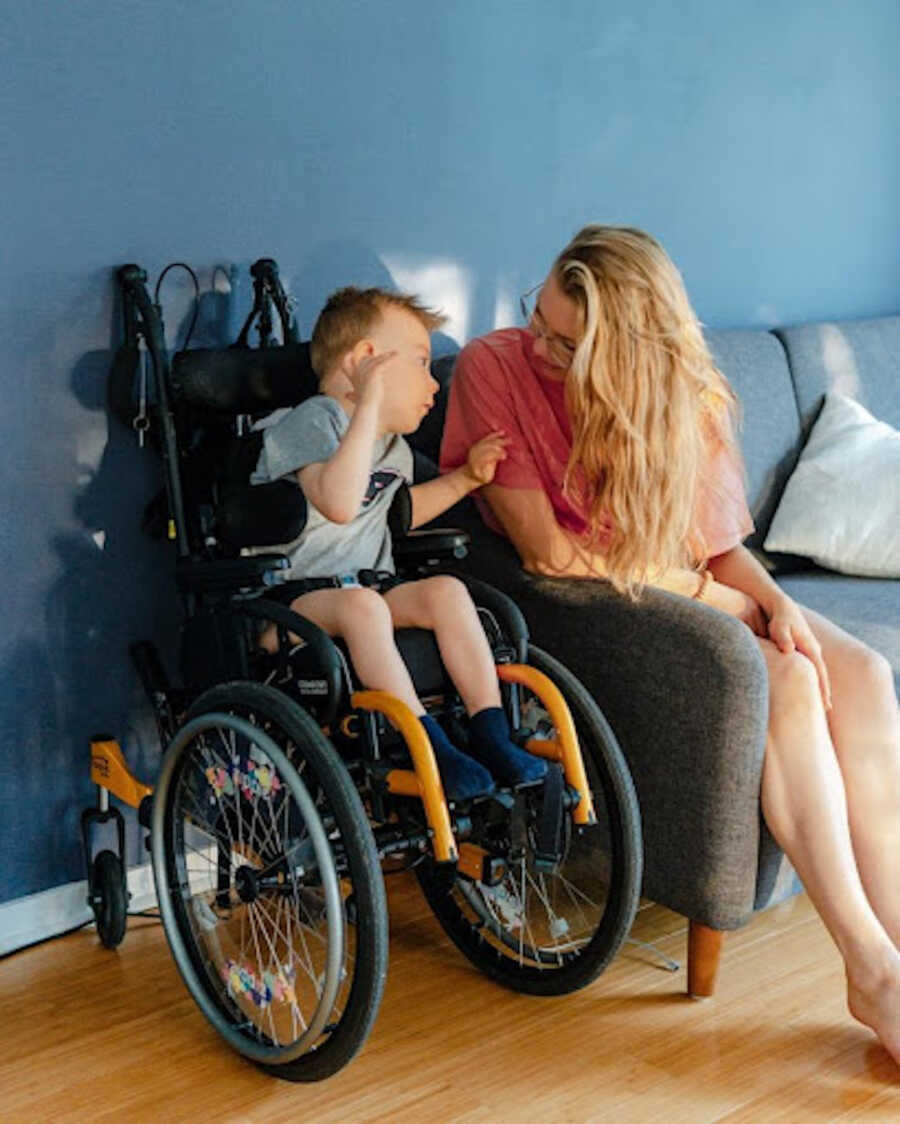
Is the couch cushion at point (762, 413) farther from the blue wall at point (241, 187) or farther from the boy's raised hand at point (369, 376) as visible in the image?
the boy's raised hand at point (369, 376)

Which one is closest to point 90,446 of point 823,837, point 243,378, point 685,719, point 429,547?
point 243,378

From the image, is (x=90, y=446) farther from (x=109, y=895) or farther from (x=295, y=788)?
(x=295, y=788)

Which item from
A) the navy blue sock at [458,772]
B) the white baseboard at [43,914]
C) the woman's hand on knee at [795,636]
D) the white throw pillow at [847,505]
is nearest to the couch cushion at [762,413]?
the white throw pillow at [847,505]

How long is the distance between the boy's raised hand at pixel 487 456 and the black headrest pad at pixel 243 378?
27cm

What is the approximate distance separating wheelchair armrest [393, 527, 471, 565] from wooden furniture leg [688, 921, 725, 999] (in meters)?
0.64

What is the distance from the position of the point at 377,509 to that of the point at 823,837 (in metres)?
0.80

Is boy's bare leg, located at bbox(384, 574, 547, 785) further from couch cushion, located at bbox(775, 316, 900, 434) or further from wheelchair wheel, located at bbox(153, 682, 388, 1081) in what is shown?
couch cushion, located at bbox(775, 316, 900, 434)

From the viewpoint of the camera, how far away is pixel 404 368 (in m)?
2.12

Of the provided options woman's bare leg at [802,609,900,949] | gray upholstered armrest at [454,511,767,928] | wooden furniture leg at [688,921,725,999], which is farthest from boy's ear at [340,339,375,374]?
wooden furniture leg at [688,921,725,999]

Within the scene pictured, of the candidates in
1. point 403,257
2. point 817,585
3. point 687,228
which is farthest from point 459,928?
point 687,228

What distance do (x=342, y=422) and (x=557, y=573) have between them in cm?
41

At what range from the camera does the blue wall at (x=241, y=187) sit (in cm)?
219

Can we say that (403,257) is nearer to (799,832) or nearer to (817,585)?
(817,585)

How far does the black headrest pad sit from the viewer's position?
2158mm
